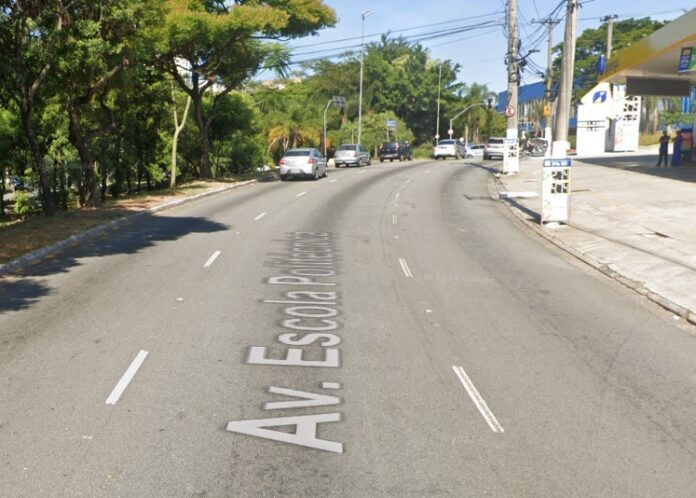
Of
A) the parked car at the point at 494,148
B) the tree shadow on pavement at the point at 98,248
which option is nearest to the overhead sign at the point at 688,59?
the tree shadow on pavement at the point at 98,248

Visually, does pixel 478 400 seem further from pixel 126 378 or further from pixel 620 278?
pixel 620 278

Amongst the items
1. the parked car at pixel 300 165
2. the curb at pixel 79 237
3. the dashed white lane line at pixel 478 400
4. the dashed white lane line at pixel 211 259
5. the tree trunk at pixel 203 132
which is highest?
the tree trunk at pixel 203 132

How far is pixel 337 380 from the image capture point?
6.51m

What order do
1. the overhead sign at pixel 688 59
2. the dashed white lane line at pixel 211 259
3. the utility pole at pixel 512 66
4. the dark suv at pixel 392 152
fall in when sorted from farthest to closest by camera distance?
the dark suv at pixel 392 152 < the utility pole at pixel 512 66 < the overhead sign at pixel 688 59 < the dashed white lane line at pixel 211 259

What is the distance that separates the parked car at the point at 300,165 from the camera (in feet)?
109

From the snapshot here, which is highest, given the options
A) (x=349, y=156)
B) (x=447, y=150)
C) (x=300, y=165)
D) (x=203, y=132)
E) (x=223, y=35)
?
(x=223, y=35)

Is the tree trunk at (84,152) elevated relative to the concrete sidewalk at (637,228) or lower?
elevated

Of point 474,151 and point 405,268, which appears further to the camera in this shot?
point 474,151

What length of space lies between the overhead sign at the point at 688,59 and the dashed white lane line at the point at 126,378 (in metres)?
24.1

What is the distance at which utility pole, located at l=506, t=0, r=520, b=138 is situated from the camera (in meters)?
31.9

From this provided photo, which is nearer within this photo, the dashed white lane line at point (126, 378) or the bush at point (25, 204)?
the dashed white lane line at point (126, 378)

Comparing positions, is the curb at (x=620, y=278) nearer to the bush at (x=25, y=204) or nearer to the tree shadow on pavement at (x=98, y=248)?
the tree shadow on pavement at (x=98, y=248)

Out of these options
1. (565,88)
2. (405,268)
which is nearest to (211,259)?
(405,268)

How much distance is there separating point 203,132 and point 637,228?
21609 mm
